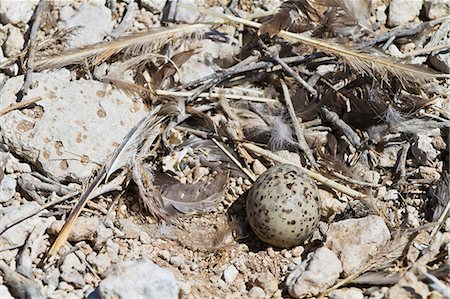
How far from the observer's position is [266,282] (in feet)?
10.2

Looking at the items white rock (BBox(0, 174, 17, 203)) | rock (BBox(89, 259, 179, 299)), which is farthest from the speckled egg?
white rock (BBox(0, 174, 17, 203))

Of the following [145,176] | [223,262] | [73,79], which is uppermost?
[73,79]

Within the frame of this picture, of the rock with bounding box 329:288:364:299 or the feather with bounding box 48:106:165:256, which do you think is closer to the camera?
the rock with bounding box 329:288:364:299

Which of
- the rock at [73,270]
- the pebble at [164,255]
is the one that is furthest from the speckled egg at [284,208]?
the rock at [73,270]

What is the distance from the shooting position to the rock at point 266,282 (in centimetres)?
311

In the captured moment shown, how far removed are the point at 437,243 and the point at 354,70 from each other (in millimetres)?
882

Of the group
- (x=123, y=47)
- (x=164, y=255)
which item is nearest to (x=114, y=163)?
(x=164, y=255)

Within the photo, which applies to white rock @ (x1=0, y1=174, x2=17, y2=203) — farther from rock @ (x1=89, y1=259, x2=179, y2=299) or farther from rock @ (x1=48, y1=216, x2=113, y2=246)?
rock @ (x1=89, y1=259, x2=179, y2=299)

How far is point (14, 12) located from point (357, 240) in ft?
6.04

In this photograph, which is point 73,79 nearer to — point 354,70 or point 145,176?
point 145,176

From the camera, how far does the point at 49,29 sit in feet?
12.4

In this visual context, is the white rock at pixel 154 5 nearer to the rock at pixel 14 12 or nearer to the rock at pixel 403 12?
the rock at pixel 14 12

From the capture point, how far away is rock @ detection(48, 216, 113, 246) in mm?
3172

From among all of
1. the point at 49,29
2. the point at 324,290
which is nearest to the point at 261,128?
the point at 324,290
